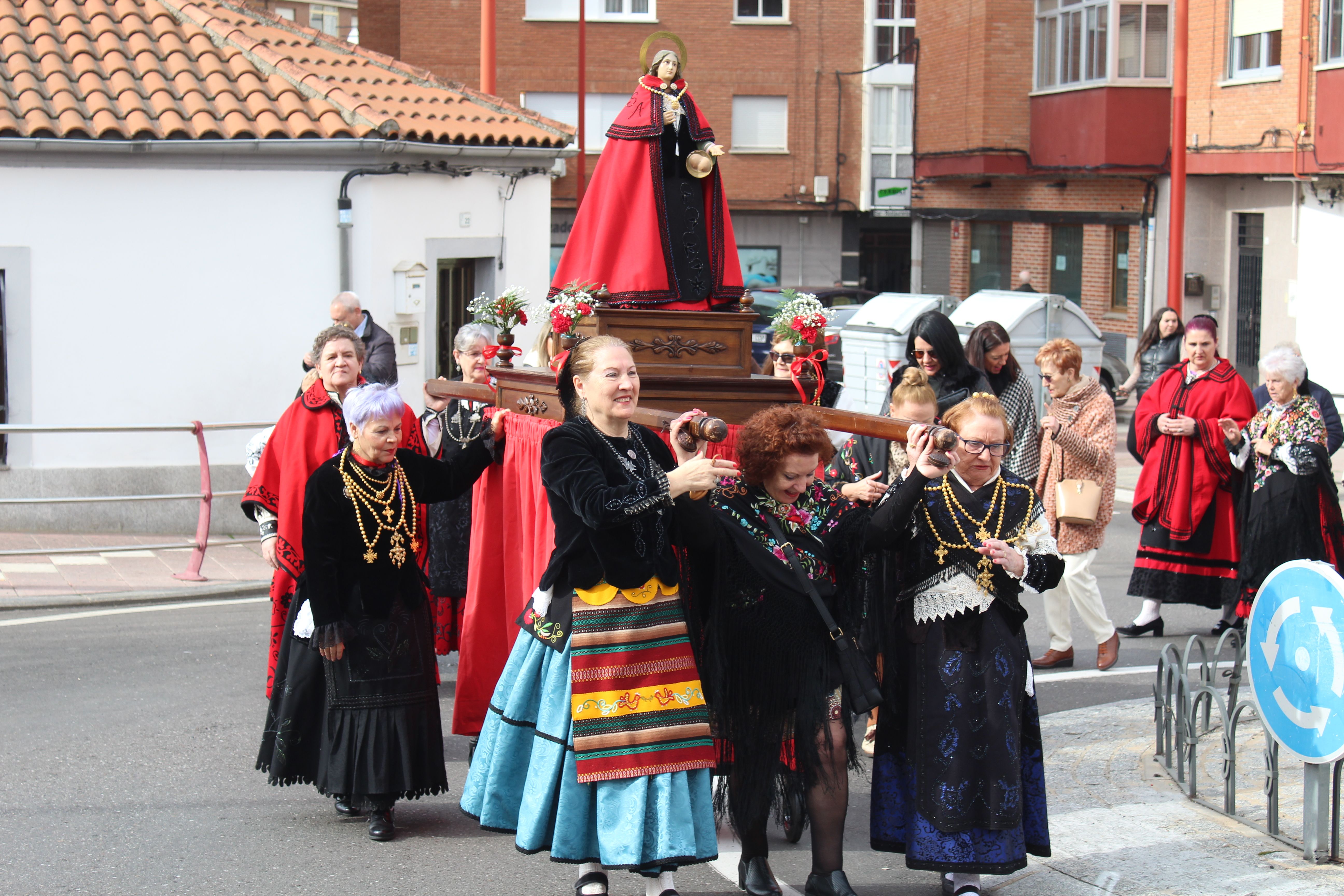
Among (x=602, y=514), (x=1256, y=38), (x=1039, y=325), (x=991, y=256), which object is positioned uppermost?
(x=1256, y=38)

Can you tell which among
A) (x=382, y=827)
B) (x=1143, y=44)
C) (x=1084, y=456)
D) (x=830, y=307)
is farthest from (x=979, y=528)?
(x=1143, y=44)

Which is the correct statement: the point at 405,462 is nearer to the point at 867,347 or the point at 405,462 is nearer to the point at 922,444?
the point at 922,444


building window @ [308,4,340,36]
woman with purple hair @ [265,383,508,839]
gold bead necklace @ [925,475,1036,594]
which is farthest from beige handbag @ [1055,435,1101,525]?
building window @ [308,4,340,36]

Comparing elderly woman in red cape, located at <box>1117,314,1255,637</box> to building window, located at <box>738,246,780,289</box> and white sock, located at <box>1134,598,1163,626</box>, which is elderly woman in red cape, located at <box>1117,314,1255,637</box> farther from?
building window, located at <box>738,246,780,289</box>

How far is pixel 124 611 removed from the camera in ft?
33.1

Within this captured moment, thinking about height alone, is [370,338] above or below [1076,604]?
above

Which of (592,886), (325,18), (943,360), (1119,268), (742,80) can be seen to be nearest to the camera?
(592,886)

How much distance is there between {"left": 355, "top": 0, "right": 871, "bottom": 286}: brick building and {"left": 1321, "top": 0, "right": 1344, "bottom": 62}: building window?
17.6 m

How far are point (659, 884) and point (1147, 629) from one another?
5.31m

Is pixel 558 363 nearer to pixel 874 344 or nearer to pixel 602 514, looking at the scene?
pixel 602 514

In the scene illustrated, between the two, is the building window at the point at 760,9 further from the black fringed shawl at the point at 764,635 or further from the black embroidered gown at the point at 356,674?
the black fringed shawl at the point at 764,635

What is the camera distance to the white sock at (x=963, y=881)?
16.7 feet

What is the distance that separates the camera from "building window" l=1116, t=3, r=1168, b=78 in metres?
25.9

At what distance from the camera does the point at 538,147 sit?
15016 millimetres
